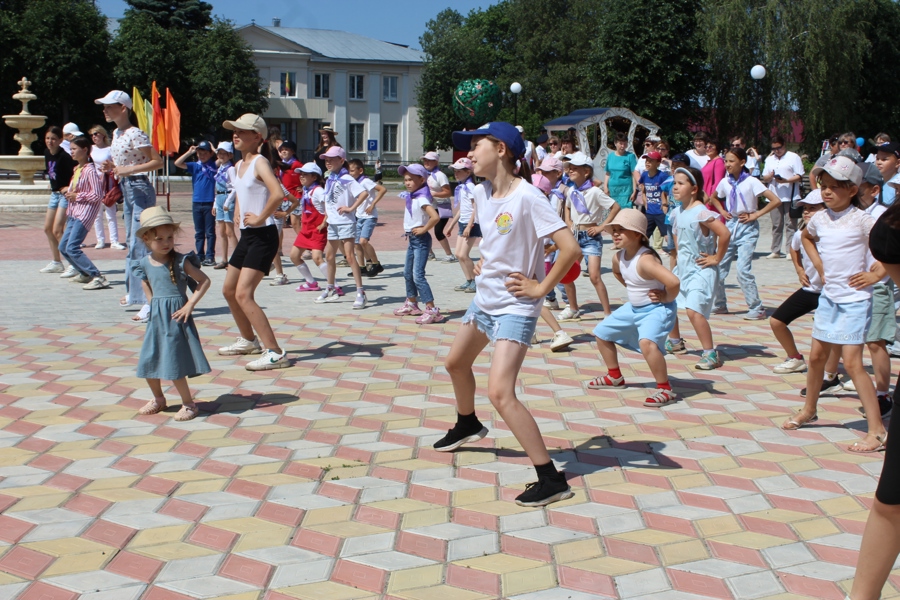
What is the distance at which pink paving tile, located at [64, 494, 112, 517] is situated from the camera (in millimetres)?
4465

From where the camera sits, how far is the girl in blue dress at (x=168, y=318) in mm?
5863

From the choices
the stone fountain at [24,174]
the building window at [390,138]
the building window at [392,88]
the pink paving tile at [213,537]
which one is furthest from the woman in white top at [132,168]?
the building window at [392,88]

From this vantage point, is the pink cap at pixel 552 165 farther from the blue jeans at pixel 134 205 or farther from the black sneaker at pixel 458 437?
the black sneaker at pixel 458 437

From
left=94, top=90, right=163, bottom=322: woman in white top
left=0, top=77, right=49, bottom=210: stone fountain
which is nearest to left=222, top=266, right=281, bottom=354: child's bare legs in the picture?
left=94, top=90, right=163, bottom=322: woman in white top

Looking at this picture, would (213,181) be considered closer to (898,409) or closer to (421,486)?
(421,486)

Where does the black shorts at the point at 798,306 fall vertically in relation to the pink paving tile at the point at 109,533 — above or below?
above

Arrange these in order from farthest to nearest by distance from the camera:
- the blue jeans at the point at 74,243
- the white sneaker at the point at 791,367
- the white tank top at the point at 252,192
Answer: the blue jeans at the point at 74,243 < the white sneaker at the point at 791,367 < the white tank top at the point at 252,192

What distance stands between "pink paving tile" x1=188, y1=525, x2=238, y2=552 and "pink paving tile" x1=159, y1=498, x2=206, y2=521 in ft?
0.47

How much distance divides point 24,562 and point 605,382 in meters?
4.29

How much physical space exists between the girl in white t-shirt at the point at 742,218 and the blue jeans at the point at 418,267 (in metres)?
3.10

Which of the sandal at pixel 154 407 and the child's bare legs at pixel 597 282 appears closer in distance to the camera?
the sandal at pixel 154 407

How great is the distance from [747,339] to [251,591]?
6.46 m

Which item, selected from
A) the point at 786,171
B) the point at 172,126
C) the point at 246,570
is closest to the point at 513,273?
the point at 246,570

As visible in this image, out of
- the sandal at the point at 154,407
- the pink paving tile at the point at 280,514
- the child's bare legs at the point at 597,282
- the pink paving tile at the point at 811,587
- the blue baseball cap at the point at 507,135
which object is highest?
the blue baseball cap at the point at 507,135
